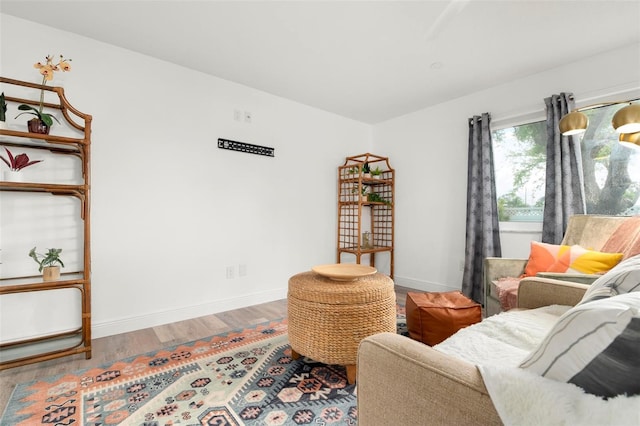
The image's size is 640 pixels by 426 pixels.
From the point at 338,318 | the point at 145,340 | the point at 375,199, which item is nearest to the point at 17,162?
the point at 145,340

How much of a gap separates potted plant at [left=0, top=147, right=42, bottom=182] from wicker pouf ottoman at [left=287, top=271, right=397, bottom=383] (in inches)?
75.1

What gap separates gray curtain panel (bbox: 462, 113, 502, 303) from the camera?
126 inches

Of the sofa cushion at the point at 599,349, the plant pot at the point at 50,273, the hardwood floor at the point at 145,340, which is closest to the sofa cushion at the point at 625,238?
the hardwood floor at the point at 145,340

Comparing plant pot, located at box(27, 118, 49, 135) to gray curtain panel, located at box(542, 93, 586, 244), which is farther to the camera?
gray curtain panel, located at box(542, 93, 586, 244)

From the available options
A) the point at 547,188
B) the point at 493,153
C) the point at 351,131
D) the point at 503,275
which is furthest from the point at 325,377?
the point at 351,131

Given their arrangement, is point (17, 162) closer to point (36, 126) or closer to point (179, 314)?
point (36, 126)

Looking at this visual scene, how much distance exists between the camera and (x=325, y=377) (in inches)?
69.7

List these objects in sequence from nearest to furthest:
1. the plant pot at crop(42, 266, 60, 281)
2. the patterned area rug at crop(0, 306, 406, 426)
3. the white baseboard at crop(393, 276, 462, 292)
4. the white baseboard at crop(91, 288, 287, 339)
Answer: the patterned area rug at crop(0, 306, 406, 426)
the plant pot at crop(42, 266, 60, 281)
the white baseboard at crop(91, 288, 287, 339)
the white baseboard at crop(393, 276, 462, 292)

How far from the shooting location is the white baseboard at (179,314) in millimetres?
2432

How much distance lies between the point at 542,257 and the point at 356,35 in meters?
2.21

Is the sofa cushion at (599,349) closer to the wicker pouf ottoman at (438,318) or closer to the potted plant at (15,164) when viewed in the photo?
the wicker pouf ottoman at (438,318)

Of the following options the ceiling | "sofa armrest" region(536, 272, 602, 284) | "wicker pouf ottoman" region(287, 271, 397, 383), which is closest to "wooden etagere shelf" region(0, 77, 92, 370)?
the ceiling

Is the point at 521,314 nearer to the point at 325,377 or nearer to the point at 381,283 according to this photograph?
the point at 381,283

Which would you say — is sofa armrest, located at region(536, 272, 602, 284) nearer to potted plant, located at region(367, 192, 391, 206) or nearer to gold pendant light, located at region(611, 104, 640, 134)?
gold pendant light, located at region(611, 104, 640, 134)
